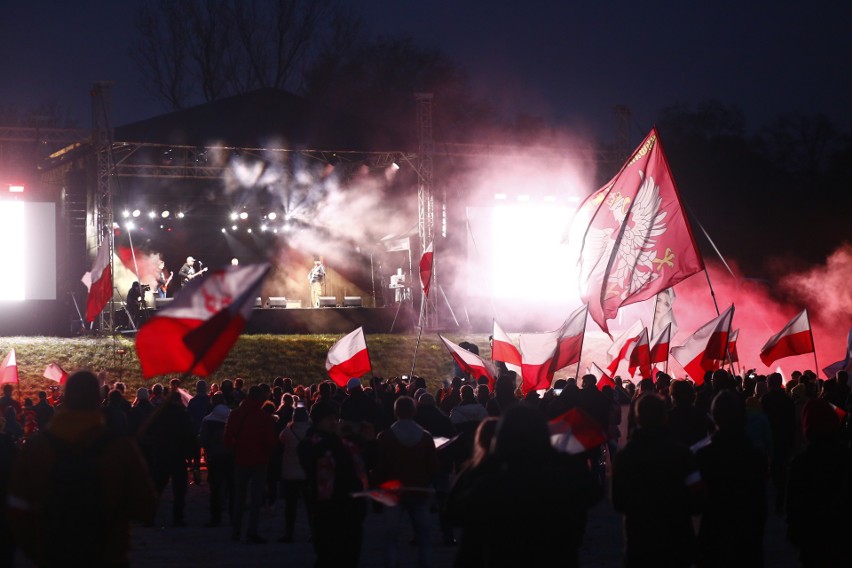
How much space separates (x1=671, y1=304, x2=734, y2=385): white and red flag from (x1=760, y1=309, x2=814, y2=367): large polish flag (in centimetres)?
143

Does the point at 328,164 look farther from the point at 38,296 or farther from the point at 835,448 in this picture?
the point at 835,448

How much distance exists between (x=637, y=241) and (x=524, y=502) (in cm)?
885

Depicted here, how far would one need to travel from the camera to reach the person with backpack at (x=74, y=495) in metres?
4.57

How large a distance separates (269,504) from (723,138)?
1401 inches

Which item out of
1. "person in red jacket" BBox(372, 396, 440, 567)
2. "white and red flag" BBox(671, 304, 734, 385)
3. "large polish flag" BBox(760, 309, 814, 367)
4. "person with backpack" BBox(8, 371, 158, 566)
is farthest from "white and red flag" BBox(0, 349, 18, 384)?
"person with backpack" BBox(8, 371, 158, 566)

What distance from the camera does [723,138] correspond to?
44.4 meters

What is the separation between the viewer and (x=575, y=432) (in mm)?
6953

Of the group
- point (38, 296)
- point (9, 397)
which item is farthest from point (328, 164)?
point (9, 397)

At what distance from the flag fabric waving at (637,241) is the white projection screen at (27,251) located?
17200mm

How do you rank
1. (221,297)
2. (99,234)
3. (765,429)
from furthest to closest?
(99,234) < (765,429) < (221,297)

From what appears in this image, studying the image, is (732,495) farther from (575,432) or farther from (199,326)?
(199,326)

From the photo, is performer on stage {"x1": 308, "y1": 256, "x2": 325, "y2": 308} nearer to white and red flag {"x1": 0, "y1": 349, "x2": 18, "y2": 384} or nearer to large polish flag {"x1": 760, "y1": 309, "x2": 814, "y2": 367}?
white and red flag {"x1": 0, "y1": 349, "x2": 18, "y2": 384}

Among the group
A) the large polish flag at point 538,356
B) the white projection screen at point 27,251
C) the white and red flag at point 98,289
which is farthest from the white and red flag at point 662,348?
the white projection screen at point 27,251

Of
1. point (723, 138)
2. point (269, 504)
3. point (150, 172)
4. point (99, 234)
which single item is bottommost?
point (269, 504)
